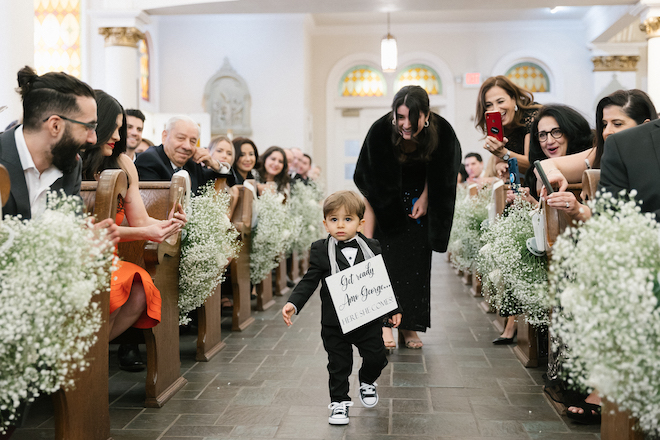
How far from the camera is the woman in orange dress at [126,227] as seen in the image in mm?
3129

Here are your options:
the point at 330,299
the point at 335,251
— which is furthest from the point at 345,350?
the point at 335,251

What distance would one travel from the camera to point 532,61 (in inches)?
625

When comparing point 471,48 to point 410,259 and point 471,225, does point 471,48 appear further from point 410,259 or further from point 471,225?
point 410,259

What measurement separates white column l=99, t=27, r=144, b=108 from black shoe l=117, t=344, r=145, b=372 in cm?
684

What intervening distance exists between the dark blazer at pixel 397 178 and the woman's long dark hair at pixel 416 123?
6cm

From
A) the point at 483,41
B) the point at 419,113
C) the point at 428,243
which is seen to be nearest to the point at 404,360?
the point at 428,243

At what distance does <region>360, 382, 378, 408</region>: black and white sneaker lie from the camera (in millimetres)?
3342

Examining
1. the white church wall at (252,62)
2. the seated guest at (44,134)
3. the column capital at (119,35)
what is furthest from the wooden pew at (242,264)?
the white church wall at (252,62)

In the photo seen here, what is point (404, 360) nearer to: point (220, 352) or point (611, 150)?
point (220, 352)

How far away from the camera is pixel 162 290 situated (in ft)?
11.8

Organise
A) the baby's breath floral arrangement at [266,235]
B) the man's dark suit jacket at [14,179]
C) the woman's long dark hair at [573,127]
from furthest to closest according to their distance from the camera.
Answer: the baby's breath floral arrangement at [266,235], the woman's long dark hair at [573,127], the man's dark suit jacket at [14,179]

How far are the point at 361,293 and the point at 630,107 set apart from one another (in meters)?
1.54

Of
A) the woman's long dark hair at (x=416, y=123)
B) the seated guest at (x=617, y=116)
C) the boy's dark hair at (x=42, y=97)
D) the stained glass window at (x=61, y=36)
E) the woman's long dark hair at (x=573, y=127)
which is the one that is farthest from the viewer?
the stained glass window at (x=61, y=36)

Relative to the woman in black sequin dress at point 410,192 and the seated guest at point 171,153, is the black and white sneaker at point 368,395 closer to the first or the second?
the woman in black sequin dress at point 410,192
